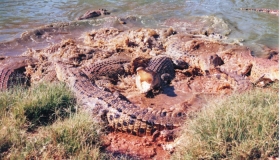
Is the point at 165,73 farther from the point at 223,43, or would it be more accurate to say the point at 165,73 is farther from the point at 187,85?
the point at 223,43

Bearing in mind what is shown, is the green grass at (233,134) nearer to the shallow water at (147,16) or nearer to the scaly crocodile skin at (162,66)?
the scaly crocodile skin at (162,66)

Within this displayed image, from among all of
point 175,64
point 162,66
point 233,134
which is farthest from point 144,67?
point 233,134

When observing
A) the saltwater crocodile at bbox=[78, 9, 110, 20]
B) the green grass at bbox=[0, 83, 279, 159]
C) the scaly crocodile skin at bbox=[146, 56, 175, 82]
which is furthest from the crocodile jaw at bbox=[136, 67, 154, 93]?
the saltwater crocodile at bbox=[78, 9, 110, 20]

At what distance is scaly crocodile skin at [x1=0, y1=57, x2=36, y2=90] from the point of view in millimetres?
6738

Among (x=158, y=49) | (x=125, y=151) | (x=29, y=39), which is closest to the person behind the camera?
(x=125, y=151)

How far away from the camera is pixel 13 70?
7.21 meters

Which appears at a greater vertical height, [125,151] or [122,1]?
[122,1]

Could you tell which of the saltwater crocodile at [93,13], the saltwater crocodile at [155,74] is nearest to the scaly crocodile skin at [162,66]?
the saltwater crocodile at [155,74]

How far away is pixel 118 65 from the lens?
7.21m

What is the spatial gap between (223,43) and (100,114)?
5411 millimetres

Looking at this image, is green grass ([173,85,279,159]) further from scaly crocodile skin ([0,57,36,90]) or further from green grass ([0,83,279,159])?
scaly crocodile skin ([0,57,36,90])

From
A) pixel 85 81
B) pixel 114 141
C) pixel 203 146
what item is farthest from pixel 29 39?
pixel 203 146

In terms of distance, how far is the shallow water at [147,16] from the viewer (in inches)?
391

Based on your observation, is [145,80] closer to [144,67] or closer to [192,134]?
[144,67]
